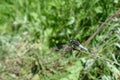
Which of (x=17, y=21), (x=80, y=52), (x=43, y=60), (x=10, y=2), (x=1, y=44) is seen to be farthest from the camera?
(x=10, y=2)

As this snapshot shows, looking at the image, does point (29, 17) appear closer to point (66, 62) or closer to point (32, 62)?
point (32, 62)

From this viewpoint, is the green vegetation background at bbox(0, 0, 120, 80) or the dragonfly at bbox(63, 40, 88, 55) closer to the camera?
the dragonfly at bbox(63, 40, 88, 55)

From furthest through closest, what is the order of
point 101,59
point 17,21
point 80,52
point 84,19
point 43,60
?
point 17,21
point 84,19
point 43,60
point 80,52
point 101,59

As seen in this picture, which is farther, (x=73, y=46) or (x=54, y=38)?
(x=54, y=38)

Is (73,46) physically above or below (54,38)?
above

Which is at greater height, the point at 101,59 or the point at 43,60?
the point at 101,59

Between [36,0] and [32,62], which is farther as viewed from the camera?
[36,0]

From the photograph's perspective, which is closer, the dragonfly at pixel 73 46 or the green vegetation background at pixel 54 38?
the dragonfly at pixel 73 46

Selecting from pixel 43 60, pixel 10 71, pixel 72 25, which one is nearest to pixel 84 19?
pixel 72 25
